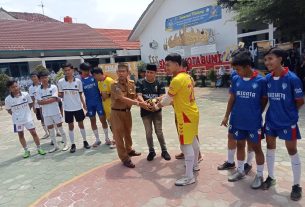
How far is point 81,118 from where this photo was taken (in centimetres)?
630

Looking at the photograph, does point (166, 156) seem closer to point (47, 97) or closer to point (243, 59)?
point (243, 59)

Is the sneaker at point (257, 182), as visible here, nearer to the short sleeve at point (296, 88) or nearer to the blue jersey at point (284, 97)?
the blue jersey at point (284, 97)

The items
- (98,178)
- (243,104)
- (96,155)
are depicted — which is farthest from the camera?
(96,155)

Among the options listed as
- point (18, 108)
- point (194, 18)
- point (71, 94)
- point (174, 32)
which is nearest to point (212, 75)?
point (194, 18)

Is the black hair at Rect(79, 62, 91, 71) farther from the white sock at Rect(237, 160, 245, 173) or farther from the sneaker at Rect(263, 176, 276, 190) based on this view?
the sneaker at Rect(263, 176, 276, 190)

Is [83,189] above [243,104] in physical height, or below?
below

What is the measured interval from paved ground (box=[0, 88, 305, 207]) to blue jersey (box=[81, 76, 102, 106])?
3.52 feet

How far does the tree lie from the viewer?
411 inches

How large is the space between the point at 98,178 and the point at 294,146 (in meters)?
2.93

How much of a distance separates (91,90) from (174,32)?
16184 millimetres

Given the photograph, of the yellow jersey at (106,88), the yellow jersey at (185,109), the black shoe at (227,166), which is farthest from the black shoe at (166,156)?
the yellow jersey at (106,88)

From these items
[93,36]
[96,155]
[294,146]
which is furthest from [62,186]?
[93,36]

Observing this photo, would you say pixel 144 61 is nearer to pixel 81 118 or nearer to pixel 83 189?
pixel 81 118

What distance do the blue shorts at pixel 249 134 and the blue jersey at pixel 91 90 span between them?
10.6 feet
